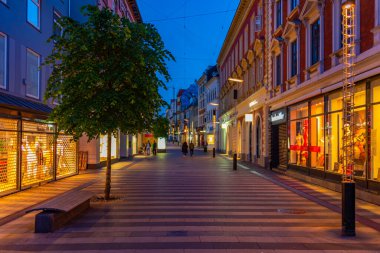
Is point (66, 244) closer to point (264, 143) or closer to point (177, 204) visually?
point (177, 204)

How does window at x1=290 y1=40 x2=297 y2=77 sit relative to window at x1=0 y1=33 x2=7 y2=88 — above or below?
above

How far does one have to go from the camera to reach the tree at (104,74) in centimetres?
1091

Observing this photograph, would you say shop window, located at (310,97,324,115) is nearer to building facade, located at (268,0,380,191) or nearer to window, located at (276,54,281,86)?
building facade, located at (268,0,380,191)

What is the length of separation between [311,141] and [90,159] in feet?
42.2

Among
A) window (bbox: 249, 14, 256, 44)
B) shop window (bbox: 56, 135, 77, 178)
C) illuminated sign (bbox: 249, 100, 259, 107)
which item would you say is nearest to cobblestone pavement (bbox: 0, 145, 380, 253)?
shop window (bbox: 56, 135, 77, 178)

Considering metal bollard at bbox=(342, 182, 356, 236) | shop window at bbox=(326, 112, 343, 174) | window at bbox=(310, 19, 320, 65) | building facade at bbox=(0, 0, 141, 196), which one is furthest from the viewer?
window at bbox=(310, 19, 320, 65)

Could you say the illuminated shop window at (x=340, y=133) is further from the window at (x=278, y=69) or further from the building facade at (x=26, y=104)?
the building facade at (x=26, y=104)

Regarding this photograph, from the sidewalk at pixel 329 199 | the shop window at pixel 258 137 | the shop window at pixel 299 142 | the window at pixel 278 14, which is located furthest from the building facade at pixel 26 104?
the shop window at pixel 258 137

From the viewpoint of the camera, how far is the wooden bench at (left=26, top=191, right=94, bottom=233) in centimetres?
778

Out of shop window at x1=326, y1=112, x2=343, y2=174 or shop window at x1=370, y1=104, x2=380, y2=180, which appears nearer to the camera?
shop window at x1=370, y1=104, x2=380, y2=180

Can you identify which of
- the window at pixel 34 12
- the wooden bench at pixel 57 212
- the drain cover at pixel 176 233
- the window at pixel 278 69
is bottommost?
the drain cover at pixel 176 233

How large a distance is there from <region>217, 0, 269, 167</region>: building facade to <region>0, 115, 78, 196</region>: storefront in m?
12.7

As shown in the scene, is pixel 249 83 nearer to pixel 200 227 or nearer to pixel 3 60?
pixel 3 60

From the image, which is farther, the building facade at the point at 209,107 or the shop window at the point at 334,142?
the building facade at the point at 209,107
